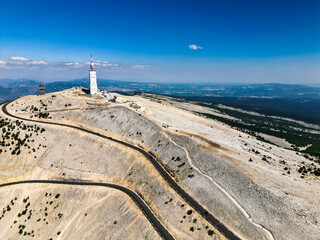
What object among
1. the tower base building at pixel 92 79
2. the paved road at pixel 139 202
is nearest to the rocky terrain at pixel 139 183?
the paved road at pixel 139 202

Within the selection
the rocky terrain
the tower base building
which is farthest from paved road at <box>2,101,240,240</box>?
the tower base building

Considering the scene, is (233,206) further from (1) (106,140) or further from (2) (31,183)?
(2) (31,183)

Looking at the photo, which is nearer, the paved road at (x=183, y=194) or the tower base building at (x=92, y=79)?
the paved road at (x=183, y=194)

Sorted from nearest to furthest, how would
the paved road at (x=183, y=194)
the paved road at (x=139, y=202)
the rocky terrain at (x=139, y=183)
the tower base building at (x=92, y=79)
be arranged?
the paved road at (x=183, y=194), the rocky terrain at (x=139, y=183), the paved road at (x=139, y=202), the tower base building at (x=92, y=79)

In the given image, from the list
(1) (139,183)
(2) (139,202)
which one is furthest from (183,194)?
(1) (139,183)

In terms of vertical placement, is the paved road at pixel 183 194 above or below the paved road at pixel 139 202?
above

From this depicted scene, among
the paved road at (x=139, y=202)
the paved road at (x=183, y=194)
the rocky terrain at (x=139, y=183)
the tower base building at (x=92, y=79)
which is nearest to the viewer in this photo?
the paved road at (x=183, y=194)

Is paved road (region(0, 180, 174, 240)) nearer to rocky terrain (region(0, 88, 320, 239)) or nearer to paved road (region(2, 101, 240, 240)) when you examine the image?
rocky terrain (region(0, 88, 320, 239))

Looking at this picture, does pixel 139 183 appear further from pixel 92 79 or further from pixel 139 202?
pixel 92 79

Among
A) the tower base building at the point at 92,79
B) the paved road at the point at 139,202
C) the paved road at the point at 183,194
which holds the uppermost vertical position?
the tower base building at the point at 92,79

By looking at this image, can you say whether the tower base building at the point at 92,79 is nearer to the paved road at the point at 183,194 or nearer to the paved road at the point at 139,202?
the paved road at the point at 183,194

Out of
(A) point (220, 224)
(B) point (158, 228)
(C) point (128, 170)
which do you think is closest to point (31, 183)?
(C) point (128, 170)
